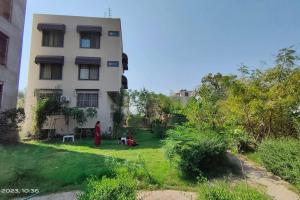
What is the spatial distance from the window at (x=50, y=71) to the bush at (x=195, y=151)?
584 inches

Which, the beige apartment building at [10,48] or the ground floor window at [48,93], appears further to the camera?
the ground floor window at [48,93]

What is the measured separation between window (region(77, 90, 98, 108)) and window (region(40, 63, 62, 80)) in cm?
220

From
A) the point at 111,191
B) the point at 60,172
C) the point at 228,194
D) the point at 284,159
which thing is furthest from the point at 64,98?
the point at 228,194

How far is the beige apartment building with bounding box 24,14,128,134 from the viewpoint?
68.8 feet

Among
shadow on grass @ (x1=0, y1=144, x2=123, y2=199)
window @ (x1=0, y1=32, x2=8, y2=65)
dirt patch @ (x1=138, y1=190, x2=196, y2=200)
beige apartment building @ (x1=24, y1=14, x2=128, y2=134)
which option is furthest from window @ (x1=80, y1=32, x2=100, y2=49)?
dirt patch @ (x1=138, y1=190, x2=196, y2=200)

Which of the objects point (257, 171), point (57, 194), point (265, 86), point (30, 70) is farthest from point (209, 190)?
point (30, 70)

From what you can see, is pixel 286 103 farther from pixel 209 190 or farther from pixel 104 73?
pixel 104 73

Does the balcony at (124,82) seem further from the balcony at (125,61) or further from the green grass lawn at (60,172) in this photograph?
the green grass lawn at (60,172)

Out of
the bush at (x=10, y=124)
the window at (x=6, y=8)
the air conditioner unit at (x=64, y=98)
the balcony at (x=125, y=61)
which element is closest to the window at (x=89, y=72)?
the air conditioner unit at (x=64, y=98)

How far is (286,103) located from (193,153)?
539 centimetres

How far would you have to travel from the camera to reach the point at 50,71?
69.8 ft

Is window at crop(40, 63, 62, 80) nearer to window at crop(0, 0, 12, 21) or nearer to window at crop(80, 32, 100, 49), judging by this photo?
window at crop(80, 32, 100, 49)

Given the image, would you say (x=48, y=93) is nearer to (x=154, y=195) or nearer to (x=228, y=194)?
(x=154, y=195)

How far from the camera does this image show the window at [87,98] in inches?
834
